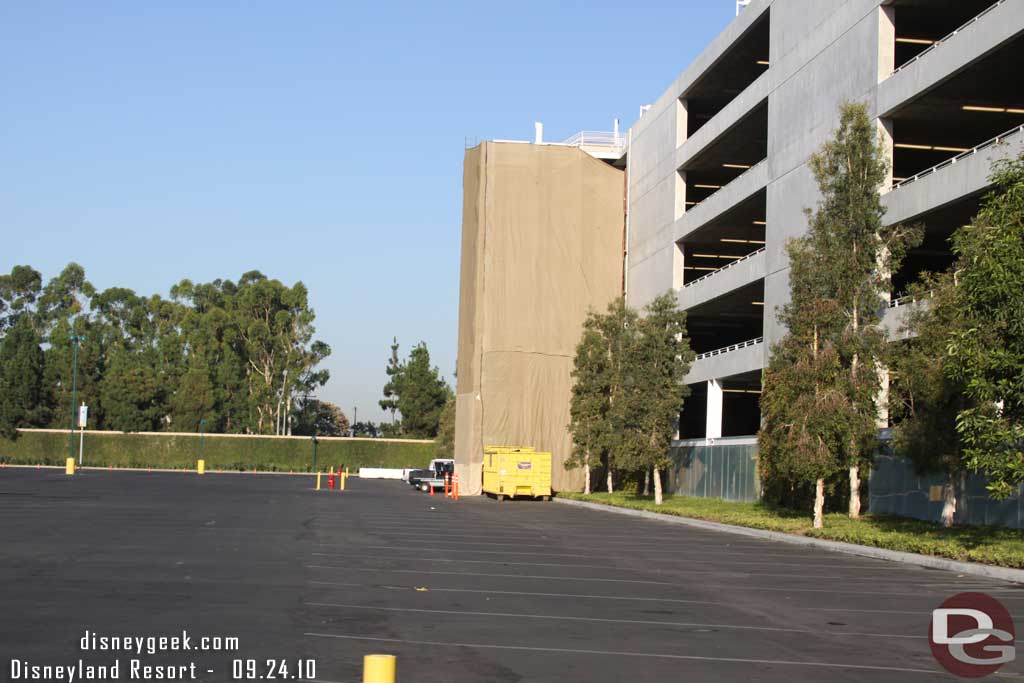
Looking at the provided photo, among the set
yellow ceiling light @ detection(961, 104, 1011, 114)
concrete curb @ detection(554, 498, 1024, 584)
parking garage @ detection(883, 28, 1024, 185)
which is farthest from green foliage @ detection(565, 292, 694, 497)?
yellow ceiling light @ detection(961, 104, 1011, 114)

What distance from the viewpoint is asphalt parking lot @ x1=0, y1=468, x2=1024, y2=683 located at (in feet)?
35.5

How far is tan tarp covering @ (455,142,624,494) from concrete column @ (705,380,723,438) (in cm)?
1469

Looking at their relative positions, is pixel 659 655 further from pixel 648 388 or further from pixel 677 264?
pixel 677 264

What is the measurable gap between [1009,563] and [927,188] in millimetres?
15341

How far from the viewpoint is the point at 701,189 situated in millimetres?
62688

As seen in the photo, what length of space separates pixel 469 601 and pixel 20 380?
10316 centimetres

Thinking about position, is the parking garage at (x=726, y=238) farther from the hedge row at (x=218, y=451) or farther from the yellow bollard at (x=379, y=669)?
the hedge row at (x=218, y=451)

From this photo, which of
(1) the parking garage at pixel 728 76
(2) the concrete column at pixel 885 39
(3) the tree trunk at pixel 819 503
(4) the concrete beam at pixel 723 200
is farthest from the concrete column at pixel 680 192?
(3) the tree trunk at pixel 819 503

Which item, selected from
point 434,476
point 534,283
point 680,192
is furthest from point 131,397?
point 680,192

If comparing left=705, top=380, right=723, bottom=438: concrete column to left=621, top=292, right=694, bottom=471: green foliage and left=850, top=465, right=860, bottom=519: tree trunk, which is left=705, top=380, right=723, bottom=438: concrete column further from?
left=850, top=465, right=860, bottom=519: tree trunk

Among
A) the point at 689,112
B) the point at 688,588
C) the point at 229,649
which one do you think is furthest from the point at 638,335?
the point at 229,649

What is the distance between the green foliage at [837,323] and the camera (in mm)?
31516

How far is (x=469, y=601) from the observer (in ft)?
49.6

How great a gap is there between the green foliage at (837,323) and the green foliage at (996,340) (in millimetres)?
8926
